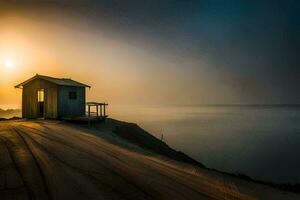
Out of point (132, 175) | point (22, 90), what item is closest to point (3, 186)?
point (132, 175)

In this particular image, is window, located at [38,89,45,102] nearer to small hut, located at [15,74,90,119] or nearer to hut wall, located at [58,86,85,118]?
small hut, located at [15,74,90,119]

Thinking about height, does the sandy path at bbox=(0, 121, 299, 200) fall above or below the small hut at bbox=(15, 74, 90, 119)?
below

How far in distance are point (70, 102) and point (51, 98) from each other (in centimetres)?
246

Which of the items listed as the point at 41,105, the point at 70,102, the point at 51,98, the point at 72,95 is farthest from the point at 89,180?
the point at 41,105

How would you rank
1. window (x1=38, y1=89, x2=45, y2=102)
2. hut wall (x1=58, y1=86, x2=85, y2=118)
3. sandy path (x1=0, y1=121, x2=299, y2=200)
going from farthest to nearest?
window (x1=38, y1=89, x2=45, y2=102) < hut wall (x1=58, y1=86, x2=85, y2=118) < sandy path (x1=0, y1=121, x2=299, y2=200)

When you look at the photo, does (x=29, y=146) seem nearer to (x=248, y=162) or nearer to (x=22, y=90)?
(x=22, y=90)

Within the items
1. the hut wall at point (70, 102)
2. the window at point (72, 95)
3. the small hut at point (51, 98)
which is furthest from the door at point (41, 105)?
the window at point (72, 95)

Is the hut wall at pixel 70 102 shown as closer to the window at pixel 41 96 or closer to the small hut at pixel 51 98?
the small hut at pixel 51 98

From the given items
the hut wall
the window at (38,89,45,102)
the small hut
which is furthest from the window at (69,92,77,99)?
the window at (38,89,45,102)

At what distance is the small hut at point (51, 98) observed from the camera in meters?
33.4

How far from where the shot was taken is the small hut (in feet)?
110

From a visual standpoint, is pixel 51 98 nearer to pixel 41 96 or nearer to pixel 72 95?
pixel 72 95

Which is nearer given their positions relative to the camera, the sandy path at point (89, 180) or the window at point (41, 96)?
the sandy path at point (89, 180)

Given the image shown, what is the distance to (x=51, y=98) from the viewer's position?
1328 inches
